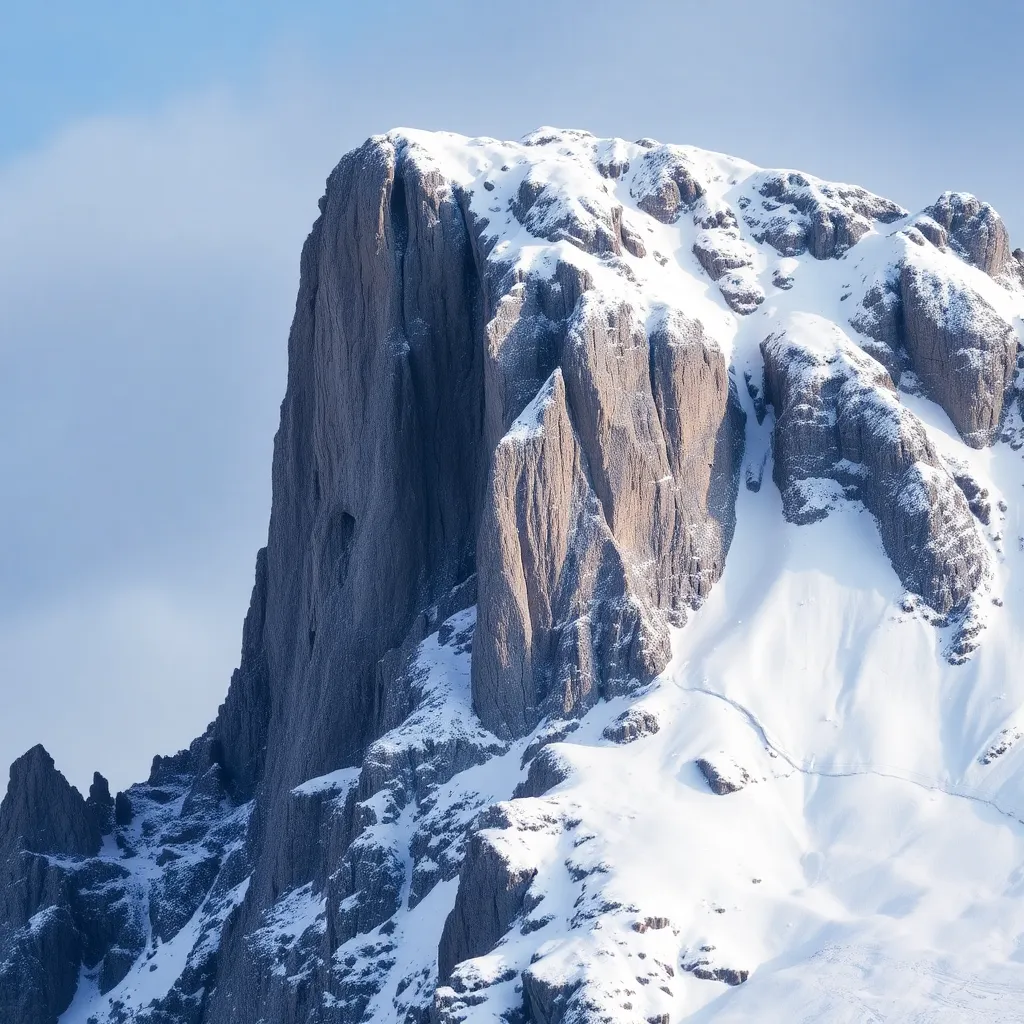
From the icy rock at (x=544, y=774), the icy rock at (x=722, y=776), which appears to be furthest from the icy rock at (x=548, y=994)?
the icy rock at (x=722, y=776)

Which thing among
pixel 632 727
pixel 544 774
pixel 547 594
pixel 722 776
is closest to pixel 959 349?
pixel 547 594

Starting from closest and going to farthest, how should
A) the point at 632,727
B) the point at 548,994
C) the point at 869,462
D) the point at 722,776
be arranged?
the point at 548,994
the point at 722,776
the point at 632,727
the point at 869,462

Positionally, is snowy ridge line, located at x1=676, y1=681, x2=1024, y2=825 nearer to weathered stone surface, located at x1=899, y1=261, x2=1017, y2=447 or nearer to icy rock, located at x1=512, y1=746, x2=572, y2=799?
icy rock, located at x1=512, y1=746, x2=572, y2=799

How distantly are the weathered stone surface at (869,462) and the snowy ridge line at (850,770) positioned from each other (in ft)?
50.8

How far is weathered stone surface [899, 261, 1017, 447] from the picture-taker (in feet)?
634

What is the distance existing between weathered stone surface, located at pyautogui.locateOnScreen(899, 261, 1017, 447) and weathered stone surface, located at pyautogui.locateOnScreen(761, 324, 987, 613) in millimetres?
5097

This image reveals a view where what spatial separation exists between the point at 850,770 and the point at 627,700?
15.5 meters

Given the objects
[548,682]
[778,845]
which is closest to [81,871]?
[548,682]

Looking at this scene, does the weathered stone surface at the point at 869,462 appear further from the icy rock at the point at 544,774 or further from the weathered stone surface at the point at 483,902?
the weathered stone surface at the point at 483,902

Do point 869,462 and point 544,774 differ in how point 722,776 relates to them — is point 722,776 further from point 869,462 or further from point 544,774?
point 869,462

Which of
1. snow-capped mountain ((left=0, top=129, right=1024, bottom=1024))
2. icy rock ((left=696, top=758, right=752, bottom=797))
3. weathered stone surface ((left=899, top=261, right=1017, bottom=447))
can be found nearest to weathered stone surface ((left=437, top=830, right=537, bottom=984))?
snow-capped mountain ((left=0, top=129, right=1024, bottom=1024))

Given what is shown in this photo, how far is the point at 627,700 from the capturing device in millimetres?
173125

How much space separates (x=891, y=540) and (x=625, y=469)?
1926cm

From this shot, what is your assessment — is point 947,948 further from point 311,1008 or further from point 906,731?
point 311,1008
